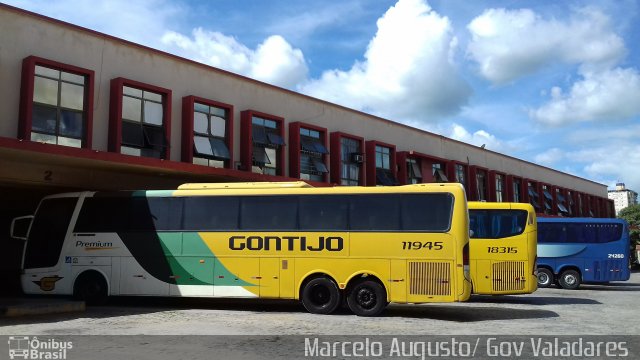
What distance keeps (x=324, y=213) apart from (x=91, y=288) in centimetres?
→ 647

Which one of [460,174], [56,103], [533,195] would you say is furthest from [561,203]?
[56,103]

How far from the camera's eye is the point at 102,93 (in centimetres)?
1844

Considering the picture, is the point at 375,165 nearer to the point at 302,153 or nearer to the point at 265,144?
the point at 302,153

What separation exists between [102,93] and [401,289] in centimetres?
1206

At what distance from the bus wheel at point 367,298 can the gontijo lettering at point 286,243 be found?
1.03 metres

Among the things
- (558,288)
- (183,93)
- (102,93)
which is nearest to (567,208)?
(558,288)

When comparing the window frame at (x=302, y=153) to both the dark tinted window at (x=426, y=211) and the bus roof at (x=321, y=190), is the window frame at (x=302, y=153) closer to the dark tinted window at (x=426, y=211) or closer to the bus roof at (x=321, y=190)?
the bus roof at (x=321, y=190)

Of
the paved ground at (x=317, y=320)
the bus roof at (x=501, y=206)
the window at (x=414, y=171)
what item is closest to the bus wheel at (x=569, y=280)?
the paved ground at (x=317, y=320)

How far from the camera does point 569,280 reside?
72.4 ft

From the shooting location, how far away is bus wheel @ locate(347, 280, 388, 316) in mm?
12602

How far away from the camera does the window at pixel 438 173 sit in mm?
36062

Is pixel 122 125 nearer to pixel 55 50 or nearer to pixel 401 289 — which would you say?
pixel 55 50

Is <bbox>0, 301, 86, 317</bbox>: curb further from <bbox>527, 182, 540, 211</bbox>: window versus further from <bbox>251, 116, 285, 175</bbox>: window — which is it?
<bbox>527, 182, 540, 211</bbox>: window

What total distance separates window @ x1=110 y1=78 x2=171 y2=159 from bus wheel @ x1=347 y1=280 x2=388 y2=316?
388 inches
